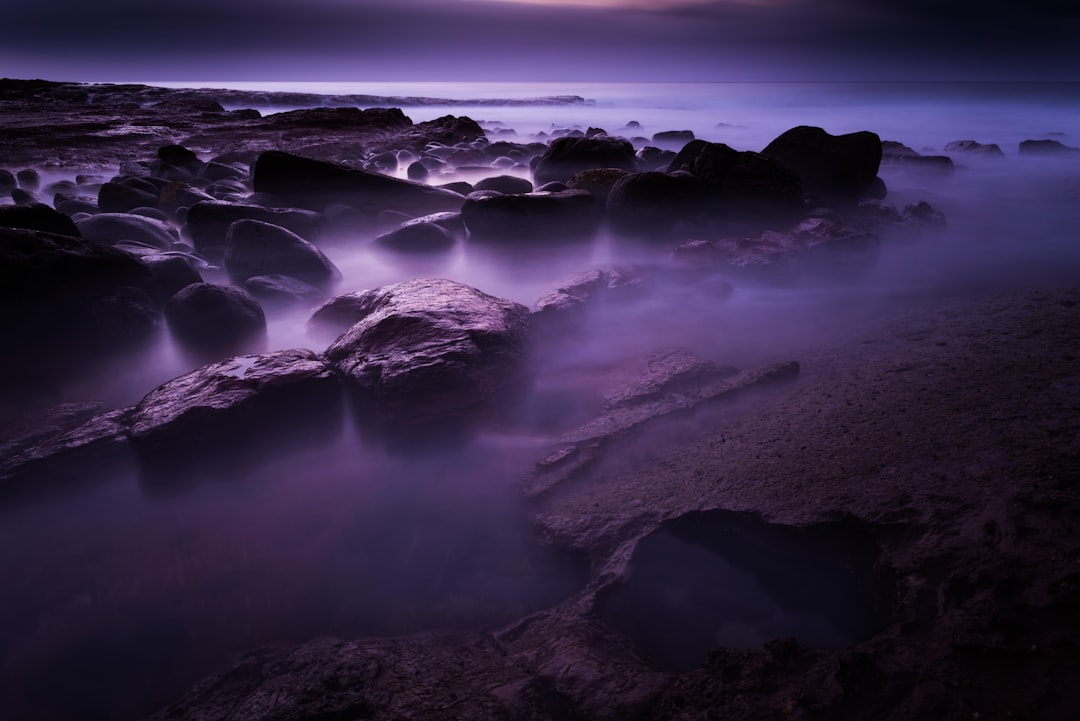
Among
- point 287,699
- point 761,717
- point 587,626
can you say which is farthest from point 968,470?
point 287,699

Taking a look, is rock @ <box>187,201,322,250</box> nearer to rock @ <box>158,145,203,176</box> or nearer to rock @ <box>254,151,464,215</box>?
rock @ <box>254,151,464,215</box>

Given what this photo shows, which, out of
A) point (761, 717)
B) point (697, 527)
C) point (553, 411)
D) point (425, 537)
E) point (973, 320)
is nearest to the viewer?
point (761, 717)

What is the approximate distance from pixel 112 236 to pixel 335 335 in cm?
310

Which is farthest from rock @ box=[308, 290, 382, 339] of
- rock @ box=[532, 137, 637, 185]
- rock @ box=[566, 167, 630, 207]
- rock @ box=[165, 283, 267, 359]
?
rock @ box=[532, 137, 637, 185]

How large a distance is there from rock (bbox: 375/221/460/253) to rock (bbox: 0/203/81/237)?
2.81m

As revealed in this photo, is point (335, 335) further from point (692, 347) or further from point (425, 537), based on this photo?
point (692, 347)

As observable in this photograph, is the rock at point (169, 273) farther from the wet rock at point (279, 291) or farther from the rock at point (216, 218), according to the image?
the rock at point (216, 218)

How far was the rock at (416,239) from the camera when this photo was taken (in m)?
6.69

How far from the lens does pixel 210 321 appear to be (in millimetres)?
4250

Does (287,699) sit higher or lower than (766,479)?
lower

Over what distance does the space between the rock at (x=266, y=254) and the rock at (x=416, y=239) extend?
4.05 feet

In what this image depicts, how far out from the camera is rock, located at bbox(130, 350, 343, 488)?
303 cm

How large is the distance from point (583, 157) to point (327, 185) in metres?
4.09

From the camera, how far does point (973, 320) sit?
3719 mm
